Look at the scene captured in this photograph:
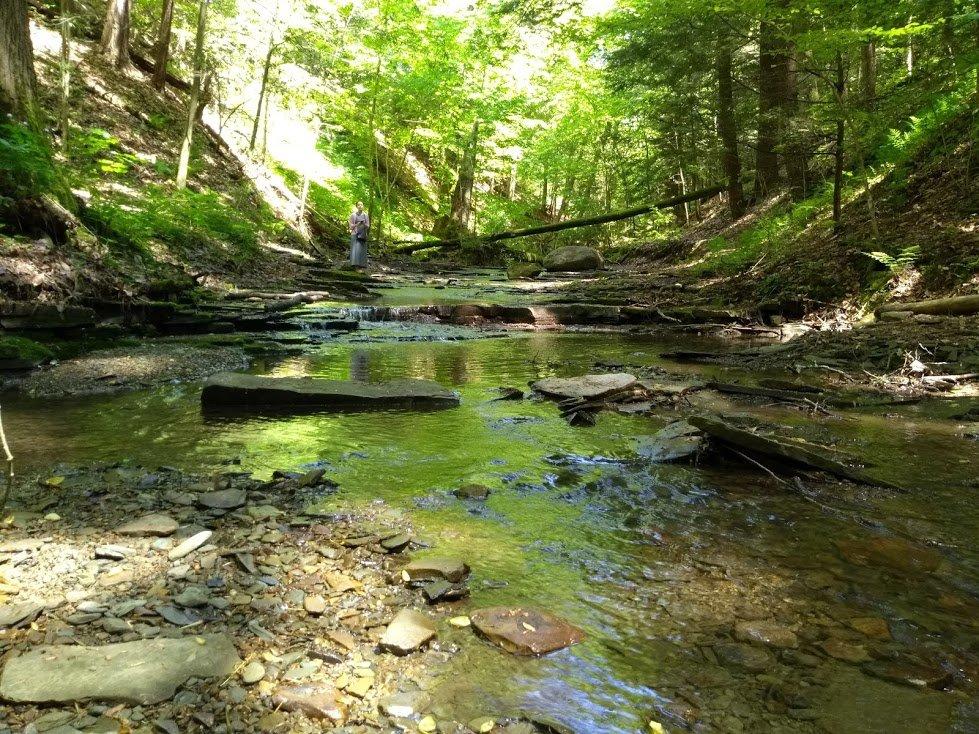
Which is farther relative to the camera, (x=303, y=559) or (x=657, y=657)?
(x=303, y=559)

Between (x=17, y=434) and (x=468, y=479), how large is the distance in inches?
131

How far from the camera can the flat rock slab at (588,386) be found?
5.78m

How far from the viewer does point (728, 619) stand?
2330mm

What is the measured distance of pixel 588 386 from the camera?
5.96 meters

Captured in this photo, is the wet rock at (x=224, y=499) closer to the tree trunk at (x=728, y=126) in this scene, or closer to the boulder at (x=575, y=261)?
the tree trunk at (x=728, y=126)

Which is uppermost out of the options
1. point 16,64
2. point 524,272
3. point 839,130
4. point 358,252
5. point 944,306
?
point 839,130

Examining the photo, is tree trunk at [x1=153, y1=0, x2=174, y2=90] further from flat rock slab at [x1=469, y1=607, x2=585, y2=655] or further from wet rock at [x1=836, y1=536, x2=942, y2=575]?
wet rock at [x1=836, y1=536, x2=942, y2=575]

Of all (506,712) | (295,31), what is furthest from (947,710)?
(295,31)

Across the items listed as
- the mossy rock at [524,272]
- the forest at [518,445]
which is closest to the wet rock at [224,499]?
the forest at [518,445]

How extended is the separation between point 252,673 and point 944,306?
870 centimetres

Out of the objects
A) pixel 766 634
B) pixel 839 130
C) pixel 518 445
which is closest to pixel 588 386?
pixel 518 445

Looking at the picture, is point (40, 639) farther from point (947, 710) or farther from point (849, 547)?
point (849, 547)

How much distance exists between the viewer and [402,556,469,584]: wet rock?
Result: 8.39ft

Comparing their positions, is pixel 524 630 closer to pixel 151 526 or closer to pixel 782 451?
pixel 151 526
